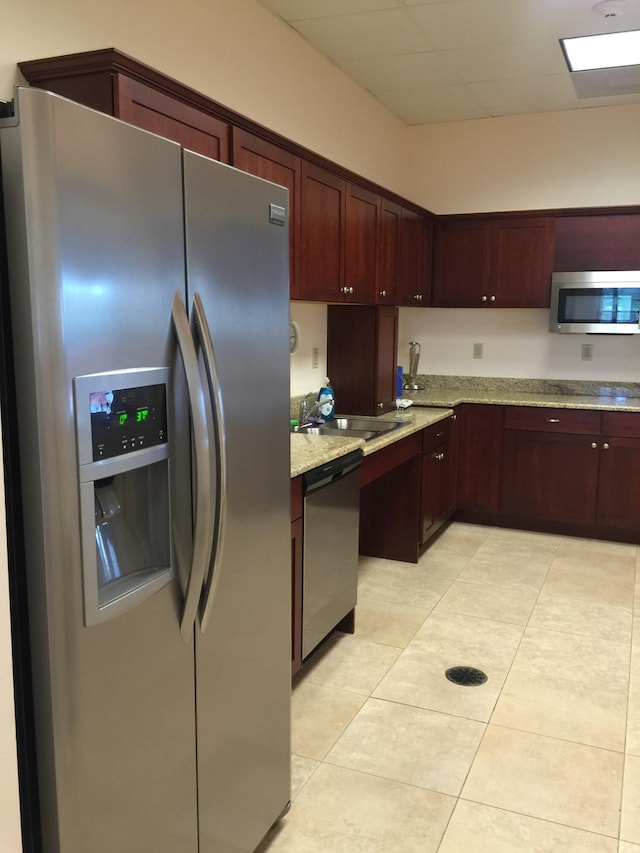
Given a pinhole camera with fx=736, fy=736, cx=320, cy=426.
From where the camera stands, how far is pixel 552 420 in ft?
15.8

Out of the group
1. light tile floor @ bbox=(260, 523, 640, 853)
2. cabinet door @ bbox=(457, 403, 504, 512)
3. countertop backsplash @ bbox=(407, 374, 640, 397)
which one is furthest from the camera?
countertop backsplash @ bbox=(407, 374, 640, 397)

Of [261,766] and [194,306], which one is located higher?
[194,306]

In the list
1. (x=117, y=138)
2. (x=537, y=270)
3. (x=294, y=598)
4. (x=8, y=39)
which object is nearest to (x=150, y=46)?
(x=8, y=39)

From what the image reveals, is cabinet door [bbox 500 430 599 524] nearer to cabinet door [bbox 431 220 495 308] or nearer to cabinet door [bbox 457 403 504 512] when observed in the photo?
cabinet door [bbox 457 403 504 512]

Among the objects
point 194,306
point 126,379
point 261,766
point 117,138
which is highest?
point 117,138

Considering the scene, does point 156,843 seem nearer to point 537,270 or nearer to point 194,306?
point 194,306

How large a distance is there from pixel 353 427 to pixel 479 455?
1.20 metres

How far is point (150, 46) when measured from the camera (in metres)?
2.71

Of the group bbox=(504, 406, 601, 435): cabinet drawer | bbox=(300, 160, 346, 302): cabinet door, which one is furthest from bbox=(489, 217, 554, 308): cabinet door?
bbox=(300, 160, 346, 302): cabinet door

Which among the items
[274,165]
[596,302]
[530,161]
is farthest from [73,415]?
[530,161]

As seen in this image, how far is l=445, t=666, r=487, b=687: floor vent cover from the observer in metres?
3.00

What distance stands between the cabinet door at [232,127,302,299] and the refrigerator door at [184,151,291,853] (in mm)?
887

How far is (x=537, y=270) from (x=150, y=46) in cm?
321

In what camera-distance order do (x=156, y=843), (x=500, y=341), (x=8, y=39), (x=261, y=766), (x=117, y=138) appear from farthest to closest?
(x=500, y=341) → (x=8, y=39) → (x=261, y=766) → (x=156, y=843) → (x=117, y=138)
